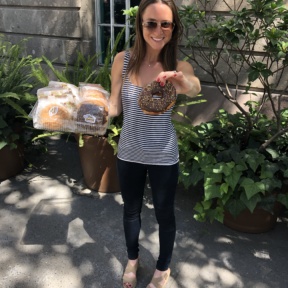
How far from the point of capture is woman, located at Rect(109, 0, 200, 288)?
1771mm

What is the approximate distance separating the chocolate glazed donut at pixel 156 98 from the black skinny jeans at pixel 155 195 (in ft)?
1.22

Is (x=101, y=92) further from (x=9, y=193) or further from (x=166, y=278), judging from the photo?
(x=9, y=193)

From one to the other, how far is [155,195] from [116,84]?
749 millimetres

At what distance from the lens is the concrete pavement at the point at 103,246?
8.39ft

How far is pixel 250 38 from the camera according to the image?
273cm

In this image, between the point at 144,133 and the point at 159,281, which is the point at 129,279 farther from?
the point at 144,133

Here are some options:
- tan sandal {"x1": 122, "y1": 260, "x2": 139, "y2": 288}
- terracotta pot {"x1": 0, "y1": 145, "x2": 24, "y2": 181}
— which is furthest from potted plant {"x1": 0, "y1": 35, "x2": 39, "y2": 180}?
tan sandal {"x1": 122, "y1": 260, "x2": 139, "y2": 288}

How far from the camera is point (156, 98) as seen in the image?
174 centimetres

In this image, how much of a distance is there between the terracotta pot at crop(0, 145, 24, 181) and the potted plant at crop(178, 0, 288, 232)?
209cm

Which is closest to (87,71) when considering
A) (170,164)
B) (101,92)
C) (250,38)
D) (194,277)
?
(101,92)

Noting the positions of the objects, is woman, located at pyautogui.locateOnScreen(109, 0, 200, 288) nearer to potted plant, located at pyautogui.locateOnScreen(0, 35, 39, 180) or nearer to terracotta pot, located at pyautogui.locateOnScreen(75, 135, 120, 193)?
terracotta pot, located at pyautogui.locateOnScreen(75, 135, 120, 193)

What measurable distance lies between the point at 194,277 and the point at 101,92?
5.40 feet

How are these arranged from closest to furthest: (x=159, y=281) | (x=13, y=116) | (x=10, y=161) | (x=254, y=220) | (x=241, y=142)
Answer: (x=159, y=281) < (x=254, y=220) < (x=241, y=142) < (x=13, y=116) < (x=10, y=161)

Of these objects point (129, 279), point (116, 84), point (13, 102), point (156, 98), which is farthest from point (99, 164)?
point (156, 98)
